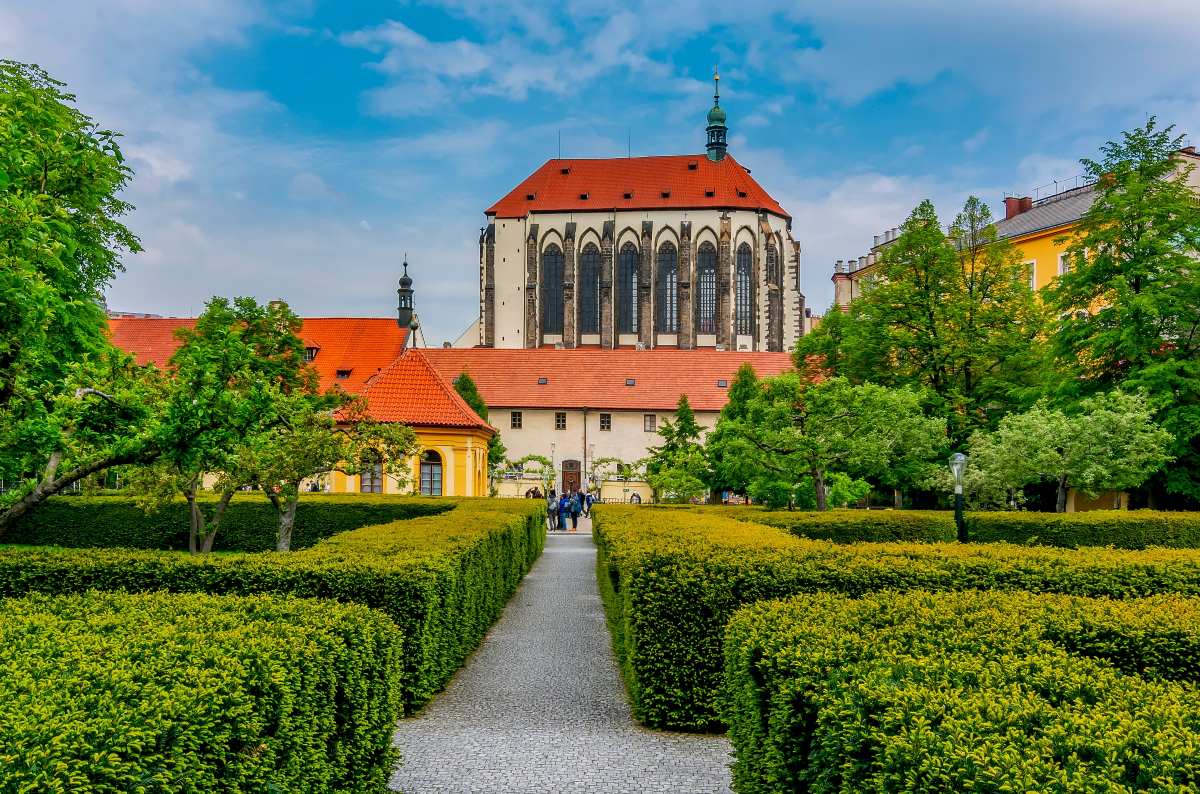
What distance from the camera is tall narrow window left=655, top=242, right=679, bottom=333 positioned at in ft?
228

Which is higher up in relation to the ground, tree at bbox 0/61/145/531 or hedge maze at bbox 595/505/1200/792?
tree at bbox 0/61/145/531

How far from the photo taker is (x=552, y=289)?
70.9m

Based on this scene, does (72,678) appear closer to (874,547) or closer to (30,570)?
(30,570)

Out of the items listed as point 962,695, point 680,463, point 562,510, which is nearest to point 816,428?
point 680,463

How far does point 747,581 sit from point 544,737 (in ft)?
7.04

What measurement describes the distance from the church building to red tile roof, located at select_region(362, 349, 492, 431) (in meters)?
35.6

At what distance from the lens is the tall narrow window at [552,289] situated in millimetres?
70562

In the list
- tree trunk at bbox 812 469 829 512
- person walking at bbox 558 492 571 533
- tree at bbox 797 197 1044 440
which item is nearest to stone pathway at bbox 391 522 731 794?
tree trunk at bbox 812 469 829 512

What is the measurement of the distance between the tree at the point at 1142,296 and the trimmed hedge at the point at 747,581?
17.8m

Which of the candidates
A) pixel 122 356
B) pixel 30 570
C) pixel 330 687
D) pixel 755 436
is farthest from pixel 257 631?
pixel 755 436

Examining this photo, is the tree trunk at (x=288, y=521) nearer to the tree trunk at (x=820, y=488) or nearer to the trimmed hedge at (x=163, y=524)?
the trimmed hedge at (x=163, y=524)

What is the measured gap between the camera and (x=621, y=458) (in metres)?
50.7

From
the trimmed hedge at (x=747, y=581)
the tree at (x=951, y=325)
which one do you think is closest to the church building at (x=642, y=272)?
the tree at (x=951, y=325)

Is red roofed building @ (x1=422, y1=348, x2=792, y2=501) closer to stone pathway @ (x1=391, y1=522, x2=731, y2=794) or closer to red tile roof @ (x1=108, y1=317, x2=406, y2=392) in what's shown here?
red tile roof @ (x1=108, y1=317, x2=406, y2=392)
